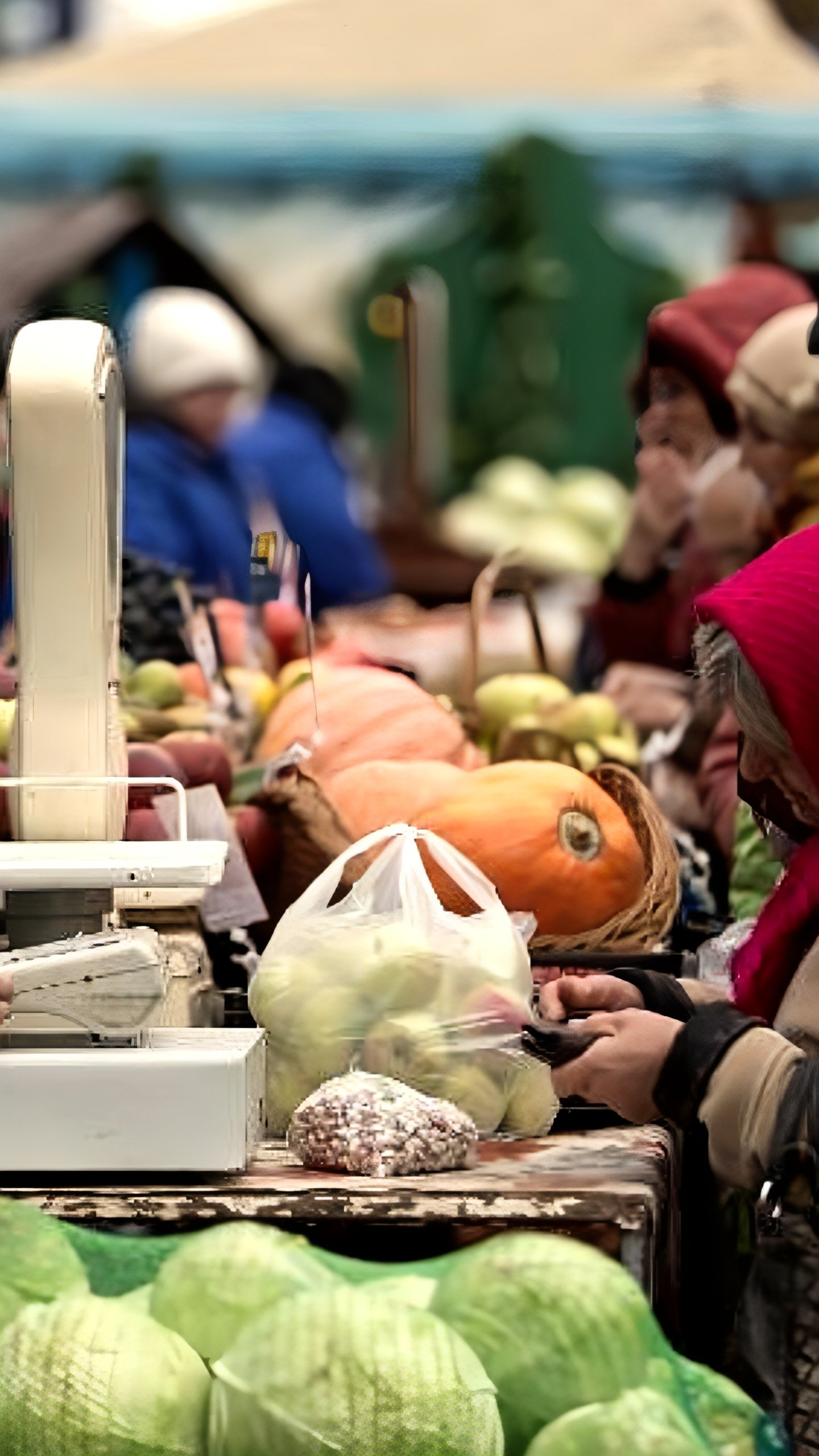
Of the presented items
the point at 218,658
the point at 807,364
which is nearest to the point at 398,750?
the point at 218,658

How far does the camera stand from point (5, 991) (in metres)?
1.80

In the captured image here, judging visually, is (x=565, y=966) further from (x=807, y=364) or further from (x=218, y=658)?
(x=807, y=364)

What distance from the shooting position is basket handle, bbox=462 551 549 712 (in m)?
3.29

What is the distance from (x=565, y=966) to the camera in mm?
2568

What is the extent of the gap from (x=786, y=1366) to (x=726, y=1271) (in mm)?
311

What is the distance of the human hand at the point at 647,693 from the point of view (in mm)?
3682

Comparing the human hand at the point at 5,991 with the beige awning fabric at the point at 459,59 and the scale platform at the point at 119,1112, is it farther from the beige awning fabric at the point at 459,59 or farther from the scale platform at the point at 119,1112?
the beige awning fabric at the point at 459,59

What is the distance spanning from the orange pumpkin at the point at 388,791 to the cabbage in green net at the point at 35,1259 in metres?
1.22

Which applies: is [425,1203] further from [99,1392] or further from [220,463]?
[220,463]

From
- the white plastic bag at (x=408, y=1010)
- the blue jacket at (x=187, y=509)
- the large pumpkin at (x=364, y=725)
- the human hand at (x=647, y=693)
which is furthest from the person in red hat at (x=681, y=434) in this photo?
the white plastic bag at (x=408, y=1010)

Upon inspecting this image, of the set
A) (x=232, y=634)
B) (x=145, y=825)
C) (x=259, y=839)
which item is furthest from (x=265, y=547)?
(x=232, y=634)

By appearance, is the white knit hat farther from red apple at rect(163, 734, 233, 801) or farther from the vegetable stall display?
the vegetable stall display

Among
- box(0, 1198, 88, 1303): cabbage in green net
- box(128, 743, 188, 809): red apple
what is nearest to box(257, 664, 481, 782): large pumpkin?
box(128, 743, 188, 809): red apple

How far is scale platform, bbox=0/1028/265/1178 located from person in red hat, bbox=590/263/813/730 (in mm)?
2276
